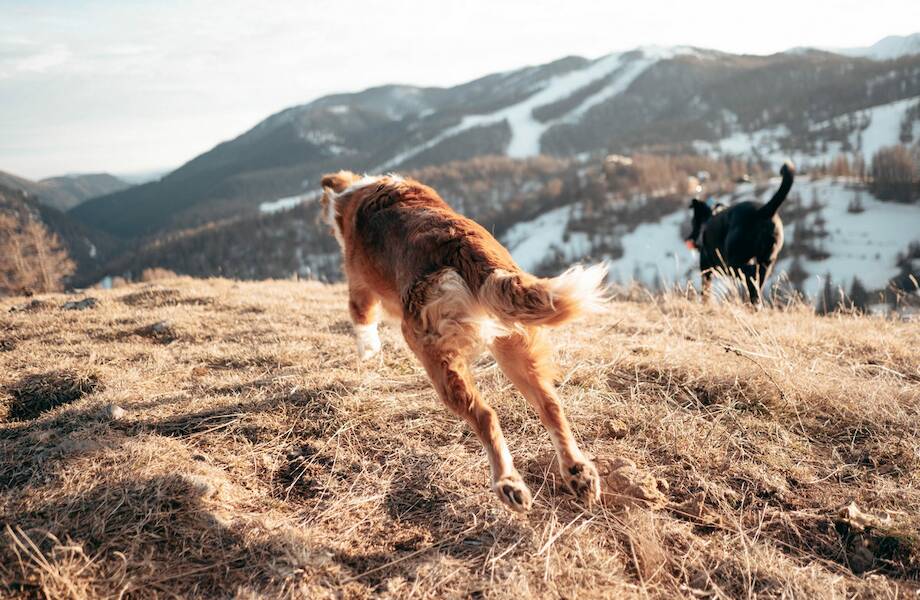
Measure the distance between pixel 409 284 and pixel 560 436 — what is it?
3.56ft

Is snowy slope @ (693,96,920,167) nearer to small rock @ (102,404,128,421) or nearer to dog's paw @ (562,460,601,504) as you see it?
dog's paw @ (562,460,601,504)

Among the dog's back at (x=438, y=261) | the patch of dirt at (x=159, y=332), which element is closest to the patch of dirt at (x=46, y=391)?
the patch of dirt at (x=159, y=332)

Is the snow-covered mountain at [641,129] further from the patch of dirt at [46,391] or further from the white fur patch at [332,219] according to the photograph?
the patch of dirt at [46,391]

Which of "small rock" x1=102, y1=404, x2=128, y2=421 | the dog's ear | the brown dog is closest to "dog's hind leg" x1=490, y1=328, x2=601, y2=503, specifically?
the brown dog

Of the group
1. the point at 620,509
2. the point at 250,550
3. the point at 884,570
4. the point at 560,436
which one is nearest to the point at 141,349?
the point at 250,550

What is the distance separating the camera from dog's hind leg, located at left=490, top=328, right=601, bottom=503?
7.90ft

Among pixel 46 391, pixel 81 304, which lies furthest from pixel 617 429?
pixel 81 304

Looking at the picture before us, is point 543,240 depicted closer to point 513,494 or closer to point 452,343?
point 452,343

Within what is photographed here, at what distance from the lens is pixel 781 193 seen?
6551mm

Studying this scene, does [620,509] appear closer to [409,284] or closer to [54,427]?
[409,284]

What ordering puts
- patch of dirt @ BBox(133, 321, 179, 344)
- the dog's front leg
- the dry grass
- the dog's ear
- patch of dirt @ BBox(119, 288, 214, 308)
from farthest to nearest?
patch of dirt @ BBox(119, 288, 214, 308) < patch of dirt @ BBox(133, 321, 179, 344) < the dog's ear < the dog's front leg < the dry grass

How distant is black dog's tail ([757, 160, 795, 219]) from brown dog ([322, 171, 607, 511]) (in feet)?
17.0

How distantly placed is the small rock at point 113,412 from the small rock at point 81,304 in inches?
145

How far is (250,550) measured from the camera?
2.14 metres
